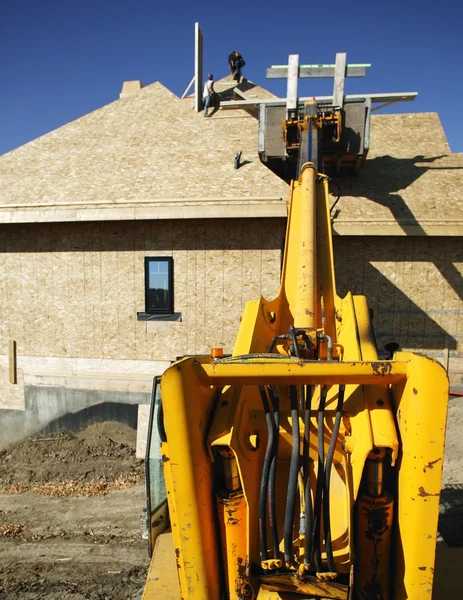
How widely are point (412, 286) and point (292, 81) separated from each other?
554 centimetres

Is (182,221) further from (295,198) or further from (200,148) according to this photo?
(295,198)

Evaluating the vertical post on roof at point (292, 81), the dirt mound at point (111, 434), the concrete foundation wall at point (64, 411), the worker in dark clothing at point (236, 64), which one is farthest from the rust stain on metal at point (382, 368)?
the worker in dark clothing at point (236, 64)

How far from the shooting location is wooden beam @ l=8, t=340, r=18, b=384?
1107cm

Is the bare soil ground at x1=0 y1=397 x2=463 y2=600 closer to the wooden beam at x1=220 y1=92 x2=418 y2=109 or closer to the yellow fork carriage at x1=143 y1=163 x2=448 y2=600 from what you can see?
the yellow fork carriage at x1=143 y1=163 x2=448 y2=600

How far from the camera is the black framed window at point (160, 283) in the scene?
1059cm

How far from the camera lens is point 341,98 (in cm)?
1086

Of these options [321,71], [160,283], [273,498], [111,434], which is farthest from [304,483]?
[321,71]

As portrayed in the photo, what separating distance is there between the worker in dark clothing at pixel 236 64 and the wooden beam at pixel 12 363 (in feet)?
39.8

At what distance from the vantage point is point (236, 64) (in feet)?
54.6

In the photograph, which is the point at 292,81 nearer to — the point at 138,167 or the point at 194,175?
the point at 194,175

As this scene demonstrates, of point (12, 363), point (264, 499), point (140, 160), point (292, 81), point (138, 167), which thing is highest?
point (292, 81)

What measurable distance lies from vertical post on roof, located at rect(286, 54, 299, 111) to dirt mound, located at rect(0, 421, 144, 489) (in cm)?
838

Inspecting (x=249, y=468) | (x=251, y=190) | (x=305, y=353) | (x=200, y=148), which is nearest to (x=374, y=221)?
(x=251, y=190)

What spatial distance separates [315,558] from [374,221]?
843cm
